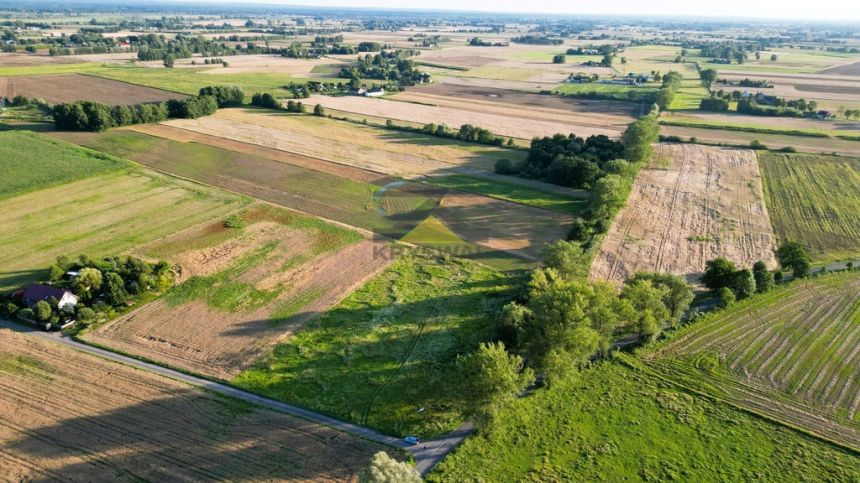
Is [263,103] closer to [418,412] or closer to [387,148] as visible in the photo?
[387,148]

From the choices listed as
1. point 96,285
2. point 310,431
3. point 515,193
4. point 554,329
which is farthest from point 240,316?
point 515,193

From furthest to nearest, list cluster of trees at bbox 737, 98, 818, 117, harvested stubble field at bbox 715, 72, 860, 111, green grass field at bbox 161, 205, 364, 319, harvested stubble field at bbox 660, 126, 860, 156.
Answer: harvested stubble field at bbox 715, 72, 860, 111
cluster of trees at bbox 737, 98, 818, 117
harvested stubble field at bbox 660, 126, 860, 156
green grass field at bbox 161, 205, 364, 319

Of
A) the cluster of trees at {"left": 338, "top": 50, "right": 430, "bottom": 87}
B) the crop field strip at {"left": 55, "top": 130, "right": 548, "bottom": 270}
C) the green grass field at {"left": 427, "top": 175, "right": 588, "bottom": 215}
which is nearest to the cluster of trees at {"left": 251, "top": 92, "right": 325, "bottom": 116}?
the crop field strip at {"left": 55, "top": 130, "right": 548, "bottom": 270}

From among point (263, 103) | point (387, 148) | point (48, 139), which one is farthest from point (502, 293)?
point (263, 103)

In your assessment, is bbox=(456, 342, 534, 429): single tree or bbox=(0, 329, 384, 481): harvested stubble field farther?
bbox=(456, 342, 534, 429): single tree

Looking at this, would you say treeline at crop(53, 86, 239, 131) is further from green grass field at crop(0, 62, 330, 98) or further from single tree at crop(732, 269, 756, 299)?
single tree at crop(732, 269, 756, 299)
